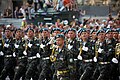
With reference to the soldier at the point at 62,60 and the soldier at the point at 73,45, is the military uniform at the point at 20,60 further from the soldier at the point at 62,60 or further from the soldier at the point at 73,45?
the soldier at the point at 62,60

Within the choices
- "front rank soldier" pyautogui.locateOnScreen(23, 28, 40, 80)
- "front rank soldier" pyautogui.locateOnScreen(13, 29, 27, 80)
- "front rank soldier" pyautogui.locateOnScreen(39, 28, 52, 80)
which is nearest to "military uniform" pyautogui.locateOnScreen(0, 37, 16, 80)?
"front rank soldier" pyautogui.locateOnScreen(13, 29, 27, 80)

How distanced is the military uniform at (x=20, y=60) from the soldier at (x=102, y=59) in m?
2.68

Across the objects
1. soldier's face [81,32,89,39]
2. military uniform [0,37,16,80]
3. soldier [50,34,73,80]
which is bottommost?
military uniform [0,37,16,80]

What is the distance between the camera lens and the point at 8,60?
46.6 ft

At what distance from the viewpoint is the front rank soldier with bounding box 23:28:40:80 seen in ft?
44.0

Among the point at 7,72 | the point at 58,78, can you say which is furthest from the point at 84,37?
the point at 7,72

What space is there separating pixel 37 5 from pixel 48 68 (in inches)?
609

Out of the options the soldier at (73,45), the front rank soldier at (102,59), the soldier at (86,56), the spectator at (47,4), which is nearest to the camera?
the front rank soldier at (102,59)

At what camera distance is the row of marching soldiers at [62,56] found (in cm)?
1128

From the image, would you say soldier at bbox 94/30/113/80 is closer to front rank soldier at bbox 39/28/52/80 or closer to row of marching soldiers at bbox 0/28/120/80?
row of marching soldiers at bbox 0/28/120/80

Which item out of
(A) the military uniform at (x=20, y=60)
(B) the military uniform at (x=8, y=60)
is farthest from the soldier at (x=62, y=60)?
(B) the military uniform at (x=8, y=60)

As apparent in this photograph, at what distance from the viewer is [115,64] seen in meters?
12.1

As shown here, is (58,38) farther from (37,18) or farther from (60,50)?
Answer: (37,18)

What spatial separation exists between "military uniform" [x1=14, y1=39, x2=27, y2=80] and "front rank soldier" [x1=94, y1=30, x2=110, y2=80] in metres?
2.67
